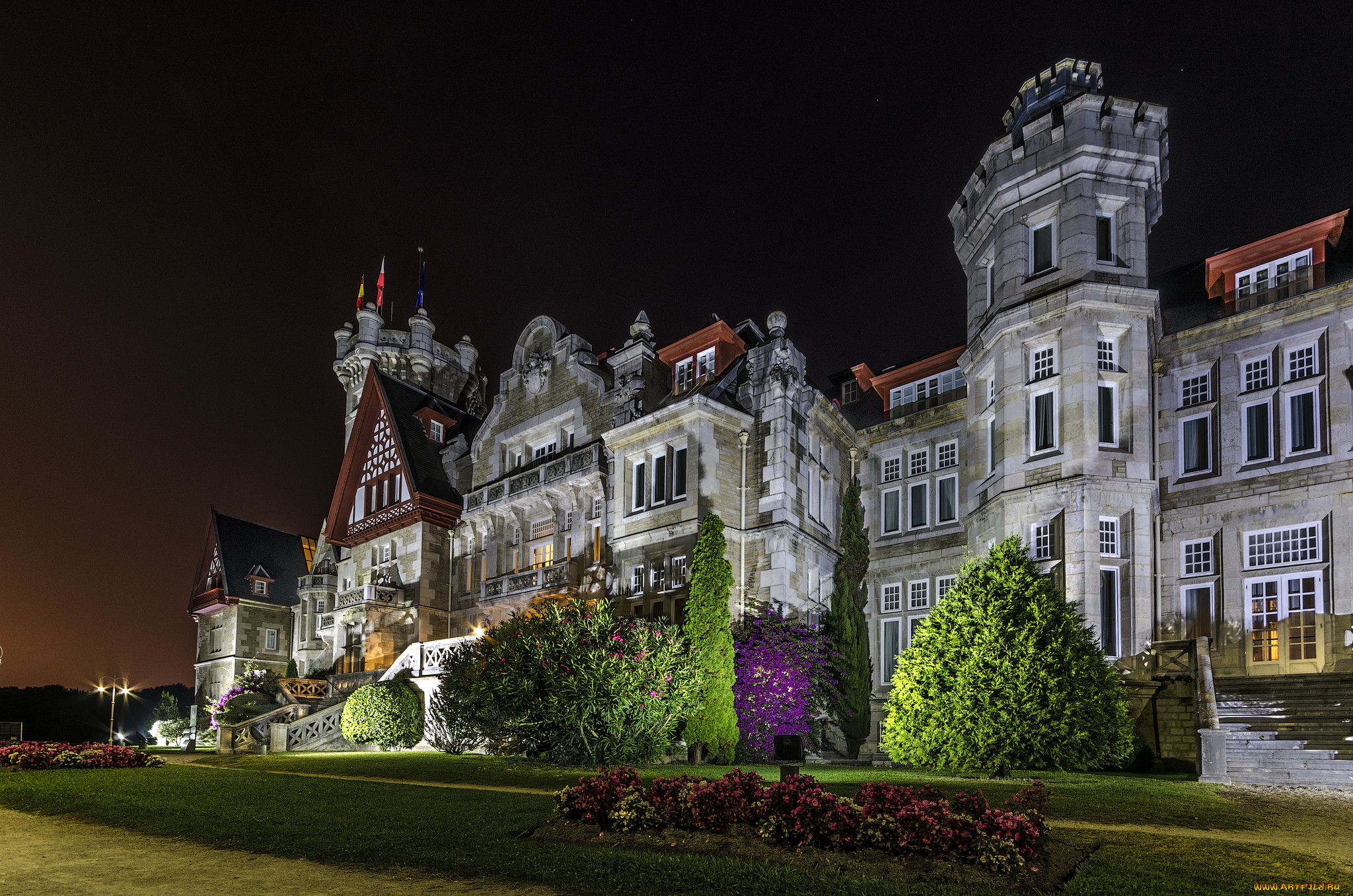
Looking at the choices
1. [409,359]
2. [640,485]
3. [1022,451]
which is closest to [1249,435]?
[1022,451]

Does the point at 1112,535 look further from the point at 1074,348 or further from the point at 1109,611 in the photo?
the point at 1074,348

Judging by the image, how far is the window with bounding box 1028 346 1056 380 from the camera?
27.6 metres

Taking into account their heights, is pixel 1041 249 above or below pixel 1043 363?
above

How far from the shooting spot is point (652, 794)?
37.5ft

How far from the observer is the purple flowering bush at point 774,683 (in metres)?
26.4

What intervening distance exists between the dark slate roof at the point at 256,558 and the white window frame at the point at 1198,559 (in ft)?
178

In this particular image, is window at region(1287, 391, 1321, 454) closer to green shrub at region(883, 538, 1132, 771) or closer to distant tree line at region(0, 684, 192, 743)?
green shrub at region(883, 538, 1132, 771)

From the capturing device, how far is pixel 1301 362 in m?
26.9

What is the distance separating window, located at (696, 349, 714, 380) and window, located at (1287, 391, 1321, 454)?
1886 centimetres

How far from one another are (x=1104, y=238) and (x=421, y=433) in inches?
1308

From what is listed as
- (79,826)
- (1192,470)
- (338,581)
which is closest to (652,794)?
(79,826)

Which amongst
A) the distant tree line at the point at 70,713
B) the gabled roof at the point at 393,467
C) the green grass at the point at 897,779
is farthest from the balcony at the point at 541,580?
the distant tree line at the point at 70,713

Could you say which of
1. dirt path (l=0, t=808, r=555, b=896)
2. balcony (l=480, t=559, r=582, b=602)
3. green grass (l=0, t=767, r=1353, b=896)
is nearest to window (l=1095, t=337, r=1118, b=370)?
green grass (l=0, t=767, r=1353, b=896)

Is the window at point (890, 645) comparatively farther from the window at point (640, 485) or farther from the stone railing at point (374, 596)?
the stone railing at point (374, 596)
